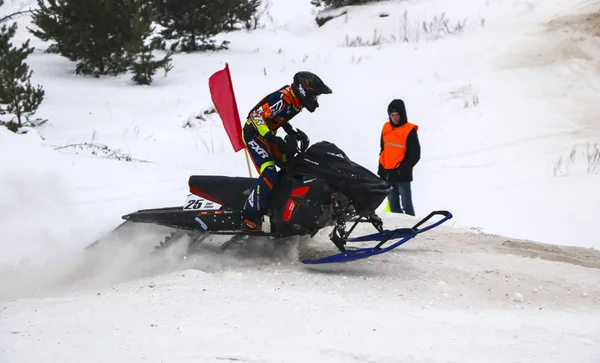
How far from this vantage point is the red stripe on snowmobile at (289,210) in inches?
236

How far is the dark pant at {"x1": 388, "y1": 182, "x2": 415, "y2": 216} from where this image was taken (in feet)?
27.6

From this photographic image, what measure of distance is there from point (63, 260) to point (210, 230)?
1575mm

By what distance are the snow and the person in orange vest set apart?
0.54 m

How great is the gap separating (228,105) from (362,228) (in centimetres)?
218

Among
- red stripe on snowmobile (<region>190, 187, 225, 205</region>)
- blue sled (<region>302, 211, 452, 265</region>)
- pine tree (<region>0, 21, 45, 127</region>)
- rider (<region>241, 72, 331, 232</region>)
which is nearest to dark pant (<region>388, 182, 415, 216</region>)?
blue sled (<region>302, 211, 452, 265</region>)

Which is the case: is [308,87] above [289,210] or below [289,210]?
above

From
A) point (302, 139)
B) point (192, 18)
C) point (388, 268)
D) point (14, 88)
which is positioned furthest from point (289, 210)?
point (192, 18)

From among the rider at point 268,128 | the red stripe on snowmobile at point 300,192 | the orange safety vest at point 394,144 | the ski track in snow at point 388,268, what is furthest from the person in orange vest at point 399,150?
the red stripe on snowmobile at point 300,192

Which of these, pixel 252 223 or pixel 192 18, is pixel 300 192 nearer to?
pixel 252 223

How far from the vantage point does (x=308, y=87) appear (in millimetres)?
5973

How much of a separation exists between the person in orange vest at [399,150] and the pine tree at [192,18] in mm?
9757

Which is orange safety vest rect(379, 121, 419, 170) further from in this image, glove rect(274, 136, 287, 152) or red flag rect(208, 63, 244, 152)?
glove rect(274, 136, 287, 152)

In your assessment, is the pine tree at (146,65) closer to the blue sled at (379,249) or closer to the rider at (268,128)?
the rider at (268,128)

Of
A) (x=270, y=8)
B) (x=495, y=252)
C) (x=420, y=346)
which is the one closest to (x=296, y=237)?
(x=495, y=252)
